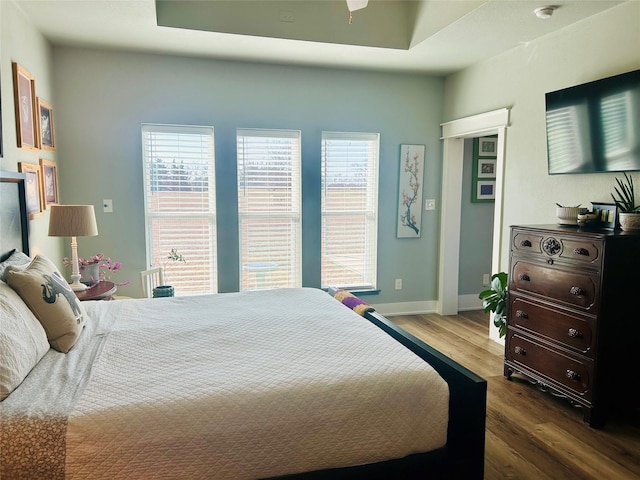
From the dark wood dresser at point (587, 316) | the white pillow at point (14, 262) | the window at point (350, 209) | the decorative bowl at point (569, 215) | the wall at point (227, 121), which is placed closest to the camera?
the white pillow at point (14, 262)

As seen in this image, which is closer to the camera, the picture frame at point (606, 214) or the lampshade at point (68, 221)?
the picture frame at point (606, 214)

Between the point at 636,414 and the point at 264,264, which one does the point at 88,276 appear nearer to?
the point at 264,264

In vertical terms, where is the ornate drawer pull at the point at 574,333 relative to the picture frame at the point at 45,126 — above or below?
below

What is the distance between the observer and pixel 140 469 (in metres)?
1.33

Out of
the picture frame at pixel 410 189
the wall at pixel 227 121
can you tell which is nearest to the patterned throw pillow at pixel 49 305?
the wall at pixel 227 121

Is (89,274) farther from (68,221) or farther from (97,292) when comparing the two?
(68,221)

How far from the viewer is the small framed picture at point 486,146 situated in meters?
4.96

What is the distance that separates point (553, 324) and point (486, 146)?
2813 millimetres

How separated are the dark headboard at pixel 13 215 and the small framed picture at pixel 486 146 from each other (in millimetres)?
4413

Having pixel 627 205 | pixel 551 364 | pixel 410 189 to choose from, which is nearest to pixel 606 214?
pixel 627 205

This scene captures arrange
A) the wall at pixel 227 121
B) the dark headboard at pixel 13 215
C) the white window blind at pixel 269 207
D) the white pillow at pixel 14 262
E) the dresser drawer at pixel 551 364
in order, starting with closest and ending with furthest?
the white pillow at pixel 14 262, the dark headboard at pixel 13 215, the dresser drawer at pixel 551 364, the wall at pixel 227 121, the white window blind at pixel 269 207

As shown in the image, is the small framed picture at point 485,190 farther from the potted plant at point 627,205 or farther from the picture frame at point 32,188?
the picture frame at point 32,188

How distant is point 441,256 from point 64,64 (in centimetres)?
407

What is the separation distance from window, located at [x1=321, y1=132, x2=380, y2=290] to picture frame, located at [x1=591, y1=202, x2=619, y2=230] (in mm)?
2188
